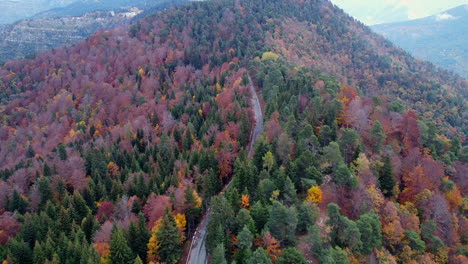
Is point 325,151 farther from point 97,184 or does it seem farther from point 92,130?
point 92,130

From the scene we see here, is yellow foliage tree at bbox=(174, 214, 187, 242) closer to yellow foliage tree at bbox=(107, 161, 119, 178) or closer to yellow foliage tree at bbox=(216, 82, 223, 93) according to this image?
yellow foliage tree at bbox=(107, 161, 119, 178)

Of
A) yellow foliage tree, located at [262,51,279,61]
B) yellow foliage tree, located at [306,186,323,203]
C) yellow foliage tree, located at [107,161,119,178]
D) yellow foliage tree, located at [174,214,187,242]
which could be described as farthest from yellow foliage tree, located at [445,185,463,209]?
yellow foliage tree, located at [262,51,279,61]

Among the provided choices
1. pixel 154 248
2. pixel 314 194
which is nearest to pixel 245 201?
pixel 314 194

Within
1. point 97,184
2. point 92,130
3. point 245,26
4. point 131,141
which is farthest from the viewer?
point 245,26

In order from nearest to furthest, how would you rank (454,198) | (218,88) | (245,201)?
(245,201) → (454,198) → (218,88)

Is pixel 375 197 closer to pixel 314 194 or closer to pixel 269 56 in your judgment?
pixel 314 194

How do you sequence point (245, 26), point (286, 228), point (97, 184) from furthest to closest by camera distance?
point (245, 26), point (97, 184), point (286, 228)

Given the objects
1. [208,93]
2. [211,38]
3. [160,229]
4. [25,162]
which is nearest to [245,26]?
[211,38]

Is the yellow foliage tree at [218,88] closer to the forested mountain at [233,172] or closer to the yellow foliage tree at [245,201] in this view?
the forested mountain at [233,172]

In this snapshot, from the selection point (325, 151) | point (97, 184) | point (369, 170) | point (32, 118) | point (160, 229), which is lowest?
point (32, 118)
